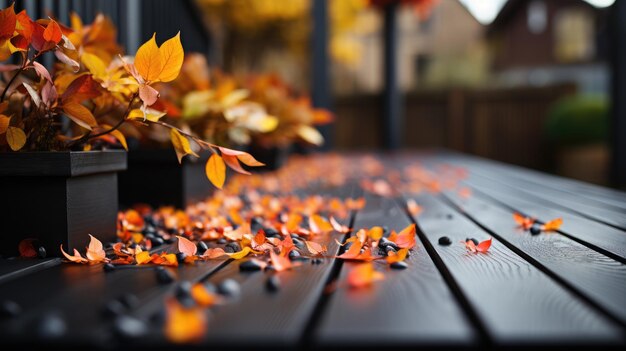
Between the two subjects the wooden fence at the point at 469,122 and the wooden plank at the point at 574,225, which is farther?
the wooden fence at the point at 469,122

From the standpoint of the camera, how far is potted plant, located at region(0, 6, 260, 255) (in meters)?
0.94

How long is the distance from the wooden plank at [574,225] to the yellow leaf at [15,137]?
3.54 feet

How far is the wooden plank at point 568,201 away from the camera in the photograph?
1.51 meters

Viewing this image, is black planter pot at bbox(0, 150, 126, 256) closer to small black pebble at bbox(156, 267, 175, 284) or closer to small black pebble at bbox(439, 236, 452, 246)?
small black pebble at bbox(156, 267, 175, 284)

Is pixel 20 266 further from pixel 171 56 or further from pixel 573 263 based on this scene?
pixel 573 263

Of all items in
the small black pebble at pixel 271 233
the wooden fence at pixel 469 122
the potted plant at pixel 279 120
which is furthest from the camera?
the wooden fence at pixel 469 122

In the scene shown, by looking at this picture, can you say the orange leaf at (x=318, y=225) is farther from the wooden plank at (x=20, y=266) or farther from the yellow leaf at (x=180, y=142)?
the wooden plank at (x=20, y=266)

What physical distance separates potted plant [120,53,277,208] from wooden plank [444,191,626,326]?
2.95ft

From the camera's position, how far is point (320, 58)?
4711 millimetres

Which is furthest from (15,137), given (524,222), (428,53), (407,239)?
(428,53)

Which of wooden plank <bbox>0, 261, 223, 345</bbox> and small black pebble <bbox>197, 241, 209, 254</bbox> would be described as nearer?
wooden plank <bbox>0, 261, 223, 345</bbox>

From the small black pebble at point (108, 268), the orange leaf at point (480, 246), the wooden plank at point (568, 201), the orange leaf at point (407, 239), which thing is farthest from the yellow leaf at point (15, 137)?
the wooden plank at point (568, 201)

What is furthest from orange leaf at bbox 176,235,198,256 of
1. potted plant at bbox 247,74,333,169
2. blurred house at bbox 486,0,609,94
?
blurred house at bbox 486,0,609,94

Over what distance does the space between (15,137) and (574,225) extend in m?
1.25
